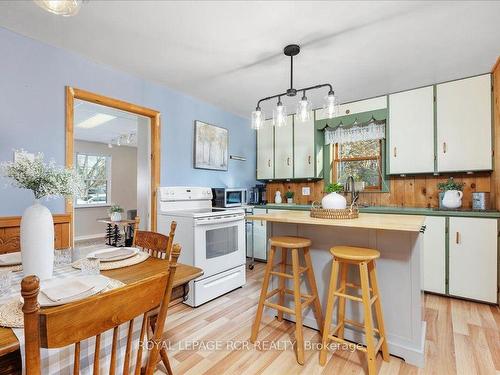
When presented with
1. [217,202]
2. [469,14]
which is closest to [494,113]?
[469,14]

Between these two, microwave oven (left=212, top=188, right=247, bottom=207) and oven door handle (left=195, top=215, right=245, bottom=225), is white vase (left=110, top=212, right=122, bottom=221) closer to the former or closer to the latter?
microwave oven (left=212, top=188, right=247, bottom=207)

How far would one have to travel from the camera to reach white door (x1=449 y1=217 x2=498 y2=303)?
2.46m

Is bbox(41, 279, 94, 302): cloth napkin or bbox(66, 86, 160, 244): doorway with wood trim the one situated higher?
bbox(66, 86, 160, 244): doorway with wood trim

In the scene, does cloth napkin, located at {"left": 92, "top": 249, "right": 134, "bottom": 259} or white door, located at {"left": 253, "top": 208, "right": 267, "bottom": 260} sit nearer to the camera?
cloth napkin, located at {"left": 92, "top": 249, "right": 134, "bottom": 259}

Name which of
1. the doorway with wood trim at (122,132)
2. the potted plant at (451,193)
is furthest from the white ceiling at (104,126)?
the potted plant at (451,193)

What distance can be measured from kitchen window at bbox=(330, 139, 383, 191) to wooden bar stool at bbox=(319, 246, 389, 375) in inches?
71.5

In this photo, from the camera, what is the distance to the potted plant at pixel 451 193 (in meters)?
2.84

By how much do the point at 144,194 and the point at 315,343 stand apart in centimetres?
235

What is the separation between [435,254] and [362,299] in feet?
5.61

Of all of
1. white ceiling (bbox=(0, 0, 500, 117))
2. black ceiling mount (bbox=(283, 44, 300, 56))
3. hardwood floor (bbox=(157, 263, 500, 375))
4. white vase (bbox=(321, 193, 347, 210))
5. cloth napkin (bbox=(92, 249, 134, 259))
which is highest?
white ceiling (bbox=(0, 0, 500, 117))

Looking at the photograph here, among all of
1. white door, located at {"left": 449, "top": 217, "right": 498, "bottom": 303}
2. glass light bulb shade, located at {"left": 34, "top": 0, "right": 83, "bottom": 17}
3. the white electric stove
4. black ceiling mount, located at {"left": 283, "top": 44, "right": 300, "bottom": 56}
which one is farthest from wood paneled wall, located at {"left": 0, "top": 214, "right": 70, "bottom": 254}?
white door, located at {"left": 449, "top": 217, "right": 498, "bottom": 303}

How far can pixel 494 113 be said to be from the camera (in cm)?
261

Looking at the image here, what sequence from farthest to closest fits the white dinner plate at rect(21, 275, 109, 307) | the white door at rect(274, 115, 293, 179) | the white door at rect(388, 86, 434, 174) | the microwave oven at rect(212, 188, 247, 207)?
1. the white door at rect(274, 115, 293, 179)
2. the microwave oven at rect(212, 188, 247, 207)
3. the white door at rect(388, 86, 434, 174)
4. the white dinner plate at rect(21, 275, 109, 307)

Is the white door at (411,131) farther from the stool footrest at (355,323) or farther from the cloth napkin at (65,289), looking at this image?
the cloth napkin at (65,289)
